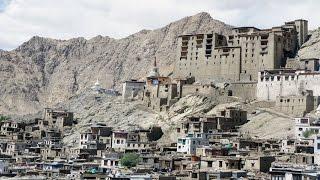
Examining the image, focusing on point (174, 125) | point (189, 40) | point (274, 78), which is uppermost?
point (189, 40)

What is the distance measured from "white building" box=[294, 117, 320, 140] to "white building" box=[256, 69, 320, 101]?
9.54 meters

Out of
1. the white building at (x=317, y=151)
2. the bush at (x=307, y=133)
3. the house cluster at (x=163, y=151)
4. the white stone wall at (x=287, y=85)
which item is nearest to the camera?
the house cluster at (x=163, y=151)

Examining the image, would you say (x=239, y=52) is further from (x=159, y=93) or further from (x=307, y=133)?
(x=307, y=133)

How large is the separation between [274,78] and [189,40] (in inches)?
624

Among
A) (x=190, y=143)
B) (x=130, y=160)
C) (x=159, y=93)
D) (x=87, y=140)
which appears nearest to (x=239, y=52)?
(x=159, y=93)

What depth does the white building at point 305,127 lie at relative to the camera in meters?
60.8

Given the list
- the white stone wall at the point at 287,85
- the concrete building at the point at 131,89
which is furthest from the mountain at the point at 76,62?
the white stone wall at the point at 287,85

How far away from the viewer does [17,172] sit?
45.6 metres

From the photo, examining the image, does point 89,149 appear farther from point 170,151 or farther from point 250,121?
point 250,121

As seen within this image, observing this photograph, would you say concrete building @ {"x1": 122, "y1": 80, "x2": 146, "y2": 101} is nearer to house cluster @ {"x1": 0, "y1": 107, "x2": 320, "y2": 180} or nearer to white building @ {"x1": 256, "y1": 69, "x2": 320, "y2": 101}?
house cluster @ {"x1": 0, "y1": 107, "x2": 320, "y2": 180}

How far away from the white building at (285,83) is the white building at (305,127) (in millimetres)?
9538

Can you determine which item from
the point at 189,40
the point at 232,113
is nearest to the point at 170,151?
the point at 232,113

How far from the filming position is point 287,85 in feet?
246

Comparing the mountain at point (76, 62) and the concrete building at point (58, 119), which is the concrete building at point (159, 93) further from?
the mountain at point (76, 62)
